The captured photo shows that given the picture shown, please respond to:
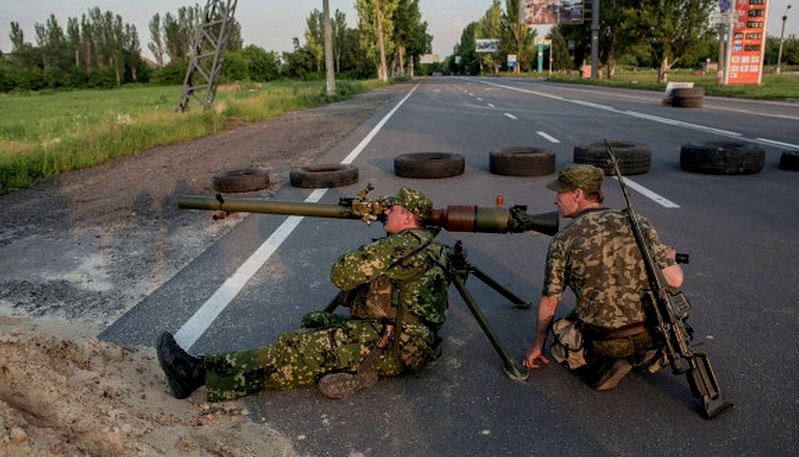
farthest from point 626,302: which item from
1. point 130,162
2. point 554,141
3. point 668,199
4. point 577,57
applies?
point 577,57

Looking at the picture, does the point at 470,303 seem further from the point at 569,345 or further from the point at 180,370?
the point at 180,370

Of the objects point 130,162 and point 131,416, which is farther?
point 130,162

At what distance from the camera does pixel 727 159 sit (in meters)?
9.59

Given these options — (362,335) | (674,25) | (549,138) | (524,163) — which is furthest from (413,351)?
(674,25)

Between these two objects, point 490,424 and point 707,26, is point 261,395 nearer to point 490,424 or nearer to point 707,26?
point 490,424

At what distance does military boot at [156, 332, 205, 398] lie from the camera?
3406mm

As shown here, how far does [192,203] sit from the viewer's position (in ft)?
13.4

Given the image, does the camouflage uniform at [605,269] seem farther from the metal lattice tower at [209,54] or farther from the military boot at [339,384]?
the metal lattice tower at [209,54]

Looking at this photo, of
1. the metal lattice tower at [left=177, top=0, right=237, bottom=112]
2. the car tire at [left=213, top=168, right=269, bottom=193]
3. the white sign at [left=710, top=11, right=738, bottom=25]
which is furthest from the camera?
the white sign at [left=710, top=11, right=738, bottom=25]

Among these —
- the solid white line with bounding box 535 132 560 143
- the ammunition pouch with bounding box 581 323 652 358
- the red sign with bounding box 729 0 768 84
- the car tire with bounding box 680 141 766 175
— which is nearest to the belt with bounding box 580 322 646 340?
the ammunition pouch with bounding box 581 323 652 358

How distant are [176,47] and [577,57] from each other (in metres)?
83.2

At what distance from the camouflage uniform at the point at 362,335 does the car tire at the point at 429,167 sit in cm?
661

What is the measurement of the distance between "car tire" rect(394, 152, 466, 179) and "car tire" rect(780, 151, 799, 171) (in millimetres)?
5105

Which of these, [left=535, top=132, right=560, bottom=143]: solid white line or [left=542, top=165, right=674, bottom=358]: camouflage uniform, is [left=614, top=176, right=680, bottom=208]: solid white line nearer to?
[left=535, top=132, right=560, bottom=143]: solid white line
